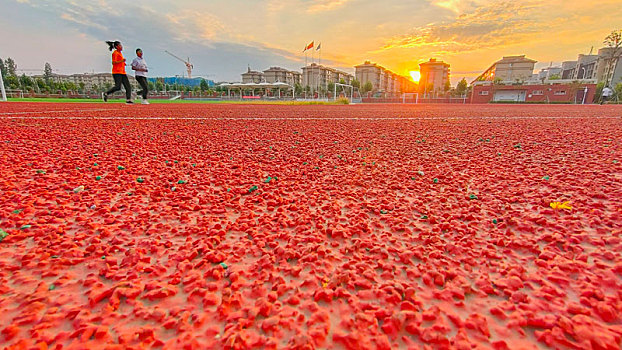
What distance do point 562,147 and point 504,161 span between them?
1.17 meters

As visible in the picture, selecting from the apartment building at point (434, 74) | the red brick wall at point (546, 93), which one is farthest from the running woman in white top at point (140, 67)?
the apartment building at point (434, 74)

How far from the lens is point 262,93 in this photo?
206ft

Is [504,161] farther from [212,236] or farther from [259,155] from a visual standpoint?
[212,236]

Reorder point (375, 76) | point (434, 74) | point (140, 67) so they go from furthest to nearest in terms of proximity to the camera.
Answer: point (375, 76), point (434, 74), point (140, 67)

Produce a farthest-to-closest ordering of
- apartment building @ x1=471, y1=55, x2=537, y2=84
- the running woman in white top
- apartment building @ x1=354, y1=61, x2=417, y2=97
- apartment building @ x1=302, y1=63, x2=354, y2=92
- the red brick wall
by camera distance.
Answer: apartment building @ x1=354, y1=61, x2=417, y2=97, apartment building @ x1=302, y1=63, x2=354, y2=92, apartment building @ x1=471, y1=55, x2=537, y2=84, the red brick wall, the running woman in white top

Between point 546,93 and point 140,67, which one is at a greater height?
point 546,93

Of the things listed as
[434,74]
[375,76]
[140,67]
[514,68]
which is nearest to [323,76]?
[375,76]

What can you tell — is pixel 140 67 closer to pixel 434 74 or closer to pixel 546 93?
pixel 546 93

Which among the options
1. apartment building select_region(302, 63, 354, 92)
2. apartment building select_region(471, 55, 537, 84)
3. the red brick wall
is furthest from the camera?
apartment building select_region(302, 63, 354, 92)

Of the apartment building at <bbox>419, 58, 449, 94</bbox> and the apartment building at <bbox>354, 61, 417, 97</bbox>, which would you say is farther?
the apartment building at <bbox>354, 61, 417, 97</bbox>

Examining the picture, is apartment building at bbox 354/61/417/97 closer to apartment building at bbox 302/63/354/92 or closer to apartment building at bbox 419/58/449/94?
apartment building at bbox 302/63/354/92

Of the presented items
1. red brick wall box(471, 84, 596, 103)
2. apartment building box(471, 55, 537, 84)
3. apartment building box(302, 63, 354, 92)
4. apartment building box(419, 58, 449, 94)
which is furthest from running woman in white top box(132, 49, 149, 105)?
apartment building box(419, 58, 449, 94)

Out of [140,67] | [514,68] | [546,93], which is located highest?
[514,68]

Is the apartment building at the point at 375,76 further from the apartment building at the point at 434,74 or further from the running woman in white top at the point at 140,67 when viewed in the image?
the running woman in white top at the point at 140,67
